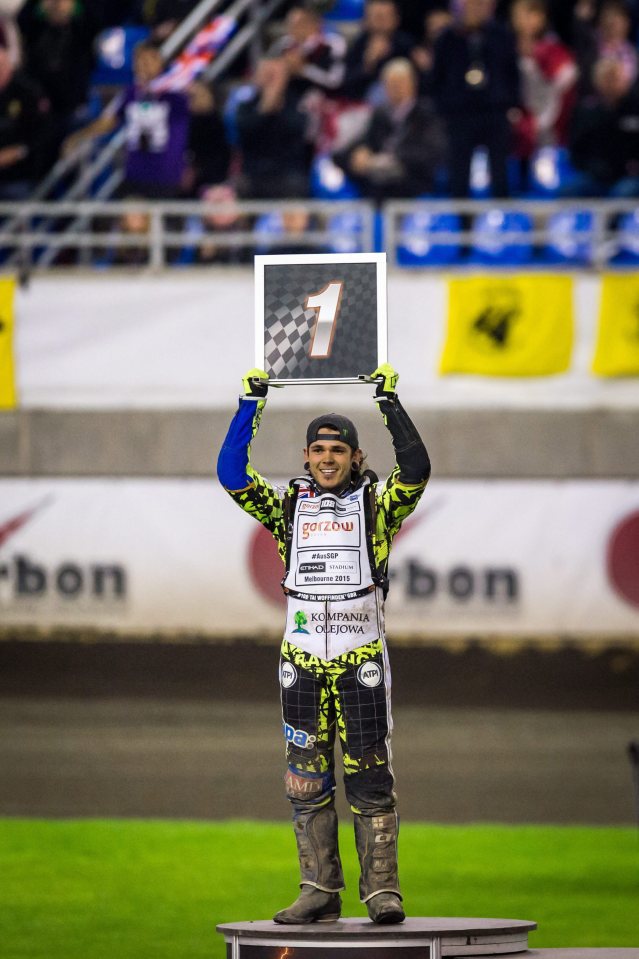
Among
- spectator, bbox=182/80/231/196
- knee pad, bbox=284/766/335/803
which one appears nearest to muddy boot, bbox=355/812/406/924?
knee pad, bbox=284/766/335/803

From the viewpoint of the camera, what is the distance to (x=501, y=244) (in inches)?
586

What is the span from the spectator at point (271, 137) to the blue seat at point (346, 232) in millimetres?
395

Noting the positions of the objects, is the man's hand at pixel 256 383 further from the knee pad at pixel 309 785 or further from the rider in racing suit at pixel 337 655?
→ the knee pad at pixel 309 785

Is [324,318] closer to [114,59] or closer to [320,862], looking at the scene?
[320,862]

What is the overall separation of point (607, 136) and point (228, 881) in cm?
880

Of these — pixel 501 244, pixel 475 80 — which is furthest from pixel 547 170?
pixel 475 80

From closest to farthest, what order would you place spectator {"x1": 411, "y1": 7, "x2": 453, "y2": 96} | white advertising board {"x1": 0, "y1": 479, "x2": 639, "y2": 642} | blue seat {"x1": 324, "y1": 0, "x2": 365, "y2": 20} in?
white advertising board {"x1": 0, "y1": 479, "x2": 639, "y2": 642} < spectator {"x1": 411, "y1": 7, "x2": 453, "y2": 96} < blue seat {"x1": 324, "y1": 0, "x2": 365, "y2": 20}

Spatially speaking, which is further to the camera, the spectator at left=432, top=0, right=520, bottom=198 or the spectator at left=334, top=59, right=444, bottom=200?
the spectator at left=334, top=59, right=444, bottom=200

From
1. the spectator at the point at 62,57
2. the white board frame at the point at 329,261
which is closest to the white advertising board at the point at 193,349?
the spectator at the point at 62,57

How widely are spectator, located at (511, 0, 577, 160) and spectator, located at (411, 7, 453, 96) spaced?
681mm

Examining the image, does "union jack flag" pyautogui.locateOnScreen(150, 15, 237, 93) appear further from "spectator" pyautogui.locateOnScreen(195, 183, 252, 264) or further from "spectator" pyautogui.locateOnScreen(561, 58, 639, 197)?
"spectator" pyautogui.locateOnScreen(561, 58, 639, 197)

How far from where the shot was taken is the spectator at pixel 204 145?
50.0ft

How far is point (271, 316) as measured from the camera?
6141 millimetres

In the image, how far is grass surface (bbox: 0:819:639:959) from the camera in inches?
276
